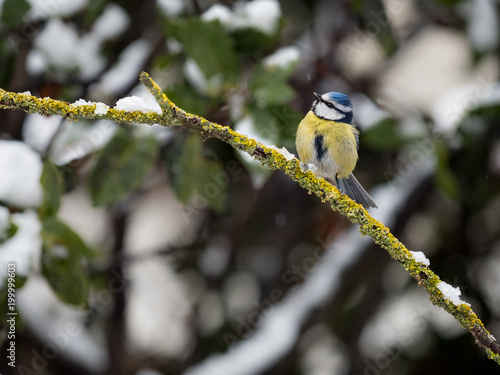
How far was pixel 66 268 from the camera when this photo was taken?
1054 millimetres

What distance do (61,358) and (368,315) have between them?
92 centimetres

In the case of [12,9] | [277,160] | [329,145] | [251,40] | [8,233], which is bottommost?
[277,160]

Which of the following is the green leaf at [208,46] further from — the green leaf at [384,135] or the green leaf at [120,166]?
the green leaf at [384,135]

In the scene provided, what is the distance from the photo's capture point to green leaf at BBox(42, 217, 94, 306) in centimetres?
104

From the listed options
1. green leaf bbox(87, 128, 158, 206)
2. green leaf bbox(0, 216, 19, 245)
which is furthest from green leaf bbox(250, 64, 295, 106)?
green leaf bbox(0, 216, 19, 245)

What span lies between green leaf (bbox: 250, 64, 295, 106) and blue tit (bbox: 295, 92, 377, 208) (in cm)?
6

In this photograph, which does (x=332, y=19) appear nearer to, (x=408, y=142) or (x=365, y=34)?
(x=365, y=34)

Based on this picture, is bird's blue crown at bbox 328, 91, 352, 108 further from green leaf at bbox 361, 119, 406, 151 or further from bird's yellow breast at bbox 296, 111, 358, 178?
green leaf at bbox 361, 119, 406, 151

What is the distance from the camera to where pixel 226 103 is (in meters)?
1.16

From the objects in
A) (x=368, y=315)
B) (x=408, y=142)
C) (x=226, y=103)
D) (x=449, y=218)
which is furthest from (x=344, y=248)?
(x=226, y=103)

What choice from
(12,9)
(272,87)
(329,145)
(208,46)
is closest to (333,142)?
(329,145)

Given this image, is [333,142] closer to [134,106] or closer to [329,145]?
[329,145]

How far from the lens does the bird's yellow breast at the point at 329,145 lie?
92 centimetres

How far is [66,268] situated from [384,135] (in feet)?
2.58
